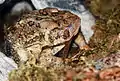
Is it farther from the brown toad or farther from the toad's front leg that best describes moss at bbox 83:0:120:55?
the brown toad

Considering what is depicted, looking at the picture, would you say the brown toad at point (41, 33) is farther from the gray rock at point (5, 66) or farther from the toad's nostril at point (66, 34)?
the gray rock at point (5, 66)

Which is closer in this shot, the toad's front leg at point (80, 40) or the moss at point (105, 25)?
the moss at point (105, 25)

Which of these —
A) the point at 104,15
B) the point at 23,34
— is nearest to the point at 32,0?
the point at 23,34

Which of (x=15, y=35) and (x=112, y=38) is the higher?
(x=15, y=35)

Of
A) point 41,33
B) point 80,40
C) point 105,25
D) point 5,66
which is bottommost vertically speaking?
point 80,40

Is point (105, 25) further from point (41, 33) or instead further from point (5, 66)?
point (5, 66)

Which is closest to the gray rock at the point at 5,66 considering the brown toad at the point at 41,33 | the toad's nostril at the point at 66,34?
the brown toad at the point at 41,33

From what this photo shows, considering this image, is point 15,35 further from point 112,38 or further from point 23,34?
point 112,38

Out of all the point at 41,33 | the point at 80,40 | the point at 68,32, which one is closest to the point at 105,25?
the point at 80,40
